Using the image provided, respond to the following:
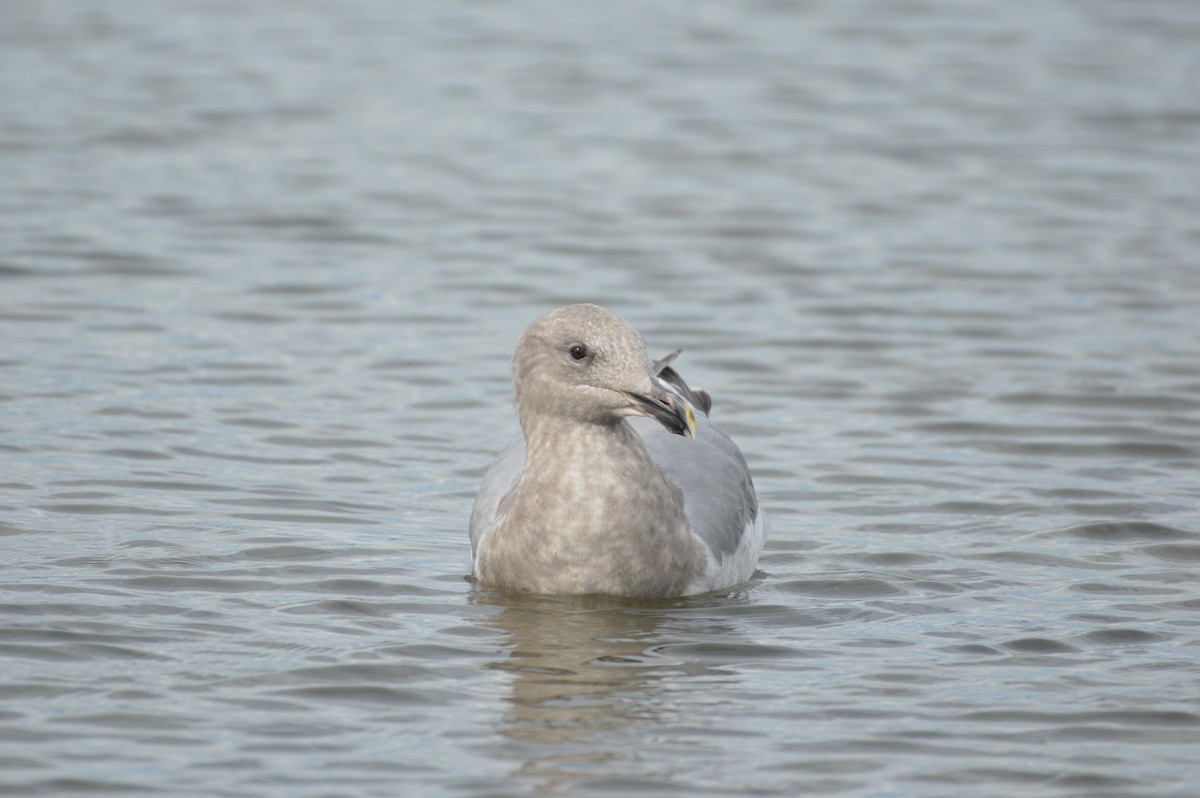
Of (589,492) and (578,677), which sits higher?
(589,492)

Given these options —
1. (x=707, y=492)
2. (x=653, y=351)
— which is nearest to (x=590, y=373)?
(x=707, y=492)

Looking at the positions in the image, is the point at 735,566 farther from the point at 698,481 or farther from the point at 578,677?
the point at 578,677

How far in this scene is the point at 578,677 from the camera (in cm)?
752

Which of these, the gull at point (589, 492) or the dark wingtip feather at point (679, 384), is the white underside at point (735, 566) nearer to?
the gull at point (589, 492)

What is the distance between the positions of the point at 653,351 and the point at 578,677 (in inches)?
222

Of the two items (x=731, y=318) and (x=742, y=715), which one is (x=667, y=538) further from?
(x=731, y=318)

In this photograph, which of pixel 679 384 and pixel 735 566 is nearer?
pixel 735 566

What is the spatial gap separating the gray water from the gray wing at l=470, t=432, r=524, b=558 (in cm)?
22

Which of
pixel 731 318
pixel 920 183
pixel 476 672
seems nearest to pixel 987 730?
pixel 476 672

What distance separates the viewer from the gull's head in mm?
8227

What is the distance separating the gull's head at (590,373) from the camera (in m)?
8.23

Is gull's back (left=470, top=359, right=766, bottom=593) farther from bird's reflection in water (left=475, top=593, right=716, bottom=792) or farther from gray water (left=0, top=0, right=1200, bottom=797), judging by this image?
bird's reflection in water (left=475, top=593, right=716, bottom=792)

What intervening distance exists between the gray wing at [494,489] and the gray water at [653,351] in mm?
216

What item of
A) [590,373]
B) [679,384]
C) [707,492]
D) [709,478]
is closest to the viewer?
[590,373]
